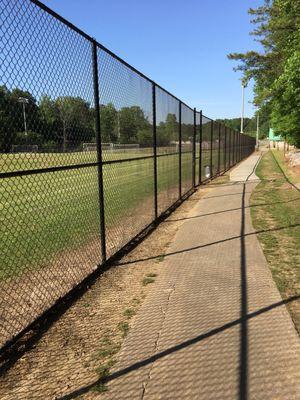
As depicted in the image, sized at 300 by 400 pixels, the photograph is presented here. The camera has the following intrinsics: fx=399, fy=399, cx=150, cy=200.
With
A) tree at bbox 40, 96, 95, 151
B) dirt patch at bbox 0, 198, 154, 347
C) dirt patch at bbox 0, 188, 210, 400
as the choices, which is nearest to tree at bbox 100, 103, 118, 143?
tree at bbox 40, 96, 95, 151

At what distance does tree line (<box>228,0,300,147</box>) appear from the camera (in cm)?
1219

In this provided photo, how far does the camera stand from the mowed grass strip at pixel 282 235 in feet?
14.9

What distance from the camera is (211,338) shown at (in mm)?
3336

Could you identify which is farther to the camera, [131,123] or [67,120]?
[131,123]

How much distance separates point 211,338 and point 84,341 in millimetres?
1071

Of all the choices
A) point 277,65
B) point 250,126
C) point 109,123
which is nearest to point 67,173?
point 109,123

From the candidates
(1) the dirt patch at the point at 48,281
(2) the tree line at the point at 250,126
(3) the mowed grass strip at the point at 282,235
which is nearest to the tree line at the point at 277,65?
(3) the mowed grass strip at the point at 282,235

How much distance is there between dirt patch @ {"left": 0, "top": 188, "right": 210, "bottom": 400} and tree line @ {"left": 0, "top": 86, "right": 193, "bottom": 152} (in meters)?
1.63

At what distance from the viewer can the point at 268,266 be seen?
5215 mm

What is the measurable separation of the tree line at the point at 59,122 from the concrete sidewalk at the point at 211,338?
6.15ft

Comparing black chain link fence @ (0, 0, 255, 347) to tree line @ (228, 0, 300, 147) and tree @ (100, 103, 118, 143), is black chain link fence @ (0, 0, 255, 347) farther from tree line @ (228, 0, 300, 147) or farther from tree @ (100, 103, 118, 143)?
tree line @ (228, 0, 300, 147)

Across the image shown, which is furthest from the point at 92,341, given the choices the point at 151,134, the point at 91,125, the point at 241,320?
the point at 151,134

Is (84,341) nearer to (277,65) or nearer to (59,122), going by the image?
(59,122)

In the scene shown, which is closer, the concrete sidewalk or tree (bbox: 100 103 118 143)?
the concrete sidewalk
